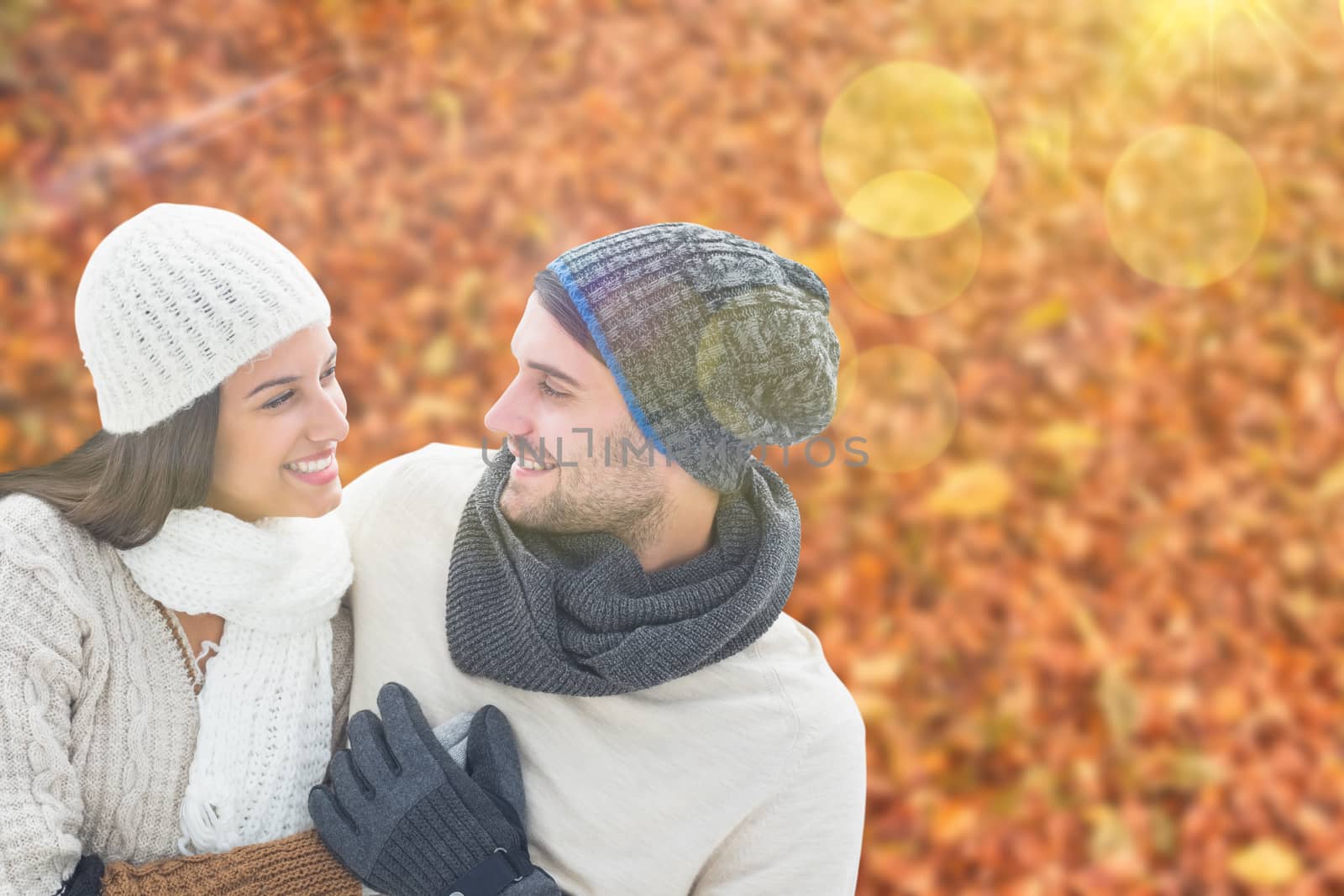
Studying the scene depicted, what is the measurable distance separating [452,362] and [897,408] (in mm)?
1101

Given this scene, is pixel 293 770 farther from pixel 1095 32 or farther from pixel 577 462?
pixel 1095 32

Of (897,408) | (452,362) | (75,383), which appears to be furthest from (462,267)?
(897,408)

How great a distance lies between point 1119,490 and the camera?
Answer: 8.54ft

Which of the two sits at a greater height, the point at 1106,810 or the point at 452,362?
the point at 452,362

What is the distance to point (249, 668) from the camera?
139 centimetres

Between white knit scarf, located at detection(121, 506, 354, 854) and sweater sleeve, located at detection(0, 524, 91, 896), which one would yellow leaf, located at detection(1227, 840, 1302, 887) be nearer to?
white knit scarf, located at detection(121, 506, 354, 854)

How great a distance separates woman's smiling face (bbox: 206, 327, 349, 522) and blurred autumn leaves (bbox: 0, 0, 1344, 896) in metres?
1.28

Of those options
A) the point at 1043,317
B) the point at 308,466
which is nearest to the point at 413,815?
the point at 308,466

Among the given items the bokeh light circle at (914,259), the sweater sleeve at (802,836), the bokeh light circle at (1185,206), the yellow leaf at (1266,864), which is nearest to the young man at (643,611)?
the sweater sleeve at (802,836)

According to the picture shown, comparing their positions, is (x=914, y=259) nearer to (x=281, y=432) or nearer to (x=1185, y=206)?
(x=1185, y=206)

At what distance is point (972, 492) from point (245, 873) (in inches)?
73.0

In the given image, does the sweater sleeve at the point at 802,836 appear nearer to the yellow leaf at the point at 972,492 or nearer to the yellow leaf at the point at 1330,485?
the yellow leaf at the point at 972,492

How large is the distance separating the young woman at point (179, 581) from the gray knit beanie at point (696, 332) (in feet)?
1.21

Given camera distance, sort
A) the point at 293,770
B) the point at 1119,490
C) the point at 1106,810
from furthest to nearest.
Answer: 1. the point at 1119,490
2. the point at 1106,810
3. the point at 293,770
